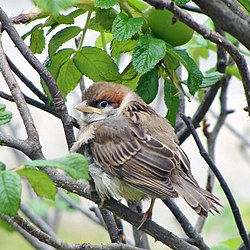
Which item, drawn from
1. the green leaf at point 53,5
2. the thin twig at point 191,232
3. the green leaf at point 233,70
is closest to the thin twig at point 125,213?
the thin twig at point 191,232

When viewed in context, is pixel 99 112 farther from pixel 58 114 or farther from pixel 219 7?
pixel 219 7

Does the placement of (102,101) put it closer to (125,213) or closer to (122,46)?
(122,46)

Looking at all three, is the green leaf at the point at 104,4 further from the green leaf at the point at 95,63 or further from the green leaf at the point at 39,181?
the green leaf at the point at 39,181

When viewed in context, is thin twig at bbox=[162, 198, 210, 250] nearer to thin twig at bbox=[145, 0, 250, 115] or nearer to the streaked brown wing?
the streaked brown wing

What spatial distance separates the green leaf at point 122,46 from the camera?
8.87ft

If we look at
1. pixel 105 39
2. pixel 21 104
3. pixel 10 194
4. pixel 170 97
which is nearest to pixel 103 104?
pixel 105 39

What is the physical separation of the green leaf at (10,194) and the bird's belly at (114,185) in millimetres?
1039

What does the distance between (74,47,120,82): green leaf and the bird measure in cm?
27

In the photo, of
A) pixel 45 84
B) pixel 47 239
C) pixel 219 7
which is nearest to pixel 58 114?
pixel 45 84

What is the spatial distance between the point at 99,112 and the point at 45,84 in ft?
2.25

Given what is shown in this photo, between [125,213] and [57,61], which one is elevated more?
[57,61]

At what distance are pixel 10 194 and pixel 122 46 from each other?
1119mm

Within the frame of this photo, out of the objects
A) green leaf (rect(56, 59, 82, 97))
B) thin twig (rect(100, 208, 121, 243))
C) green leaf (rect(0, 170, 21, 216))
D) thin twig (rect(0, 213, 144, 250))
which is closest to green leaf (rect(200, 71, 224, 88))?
green leaf (rect(56, 59, 82, 97))

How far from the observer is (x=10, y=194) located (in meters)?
1.74
